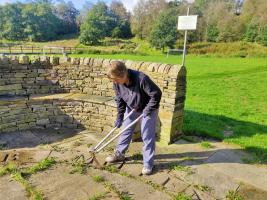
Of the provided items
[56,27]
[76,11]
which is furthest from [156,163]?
[76,11]

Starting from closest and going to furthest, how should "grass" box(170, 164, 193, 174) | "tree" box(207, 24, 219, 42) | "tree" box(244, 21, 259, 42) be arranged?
"grass" box(170, 164, 193, 174)
"tree" box(244, 21, 259, 42)
"tree" box(207, 24, 219, 42)

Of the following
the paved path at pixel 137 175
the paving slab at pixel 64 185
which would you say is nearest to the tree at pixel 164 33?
the paved path at pixel 137 175

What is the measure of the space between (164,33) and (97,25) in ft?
58.2

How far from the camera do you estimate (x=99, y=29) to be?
181 ft

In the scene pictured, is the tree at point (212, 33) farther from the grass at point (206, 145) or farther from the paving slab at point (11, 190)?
the paving slab at point (11, 190)

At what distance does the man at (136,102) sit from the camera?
3.10 metres

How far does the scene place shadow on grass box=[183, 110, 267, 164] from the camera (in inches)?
170

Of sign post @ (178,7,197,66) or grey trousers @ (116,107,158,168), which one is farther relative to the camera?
sign post @ (178,7,197,66)

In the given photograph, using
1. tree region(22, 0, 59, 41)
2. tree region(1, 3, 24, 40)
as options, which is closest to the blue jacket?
tree region(22, 0, 59, 41)

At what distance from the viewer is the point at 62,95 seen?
5.27 meters

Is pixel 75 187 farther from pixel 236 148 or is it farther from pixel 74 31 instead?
pixel 74 31

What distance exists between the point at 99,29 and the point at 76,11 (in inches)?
1367

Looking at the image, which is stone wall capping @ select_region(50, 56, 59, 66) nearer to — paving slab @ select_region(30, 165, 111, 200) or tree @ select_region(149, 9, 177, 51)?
paving slab @ select_region(30, 165, 111, 200)

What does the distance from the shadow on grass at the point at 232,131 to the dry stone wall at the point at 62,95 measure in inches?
28.2
